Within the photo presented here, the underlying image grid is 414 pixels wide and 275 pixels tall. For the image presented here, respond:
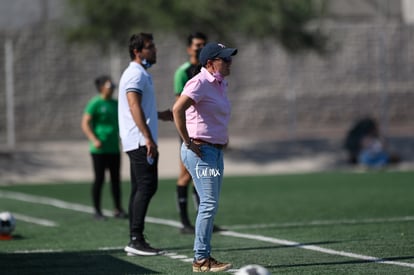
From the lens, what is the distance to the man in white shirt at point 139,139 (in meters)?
10.4

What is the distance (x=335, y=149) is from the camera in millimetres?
28375

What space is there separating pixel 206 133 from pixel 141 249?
1.88 meters

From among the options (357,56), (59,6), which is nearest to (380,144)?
(357,56)

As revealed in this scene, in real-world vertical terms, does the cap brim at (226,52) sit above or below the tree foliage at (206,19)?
below

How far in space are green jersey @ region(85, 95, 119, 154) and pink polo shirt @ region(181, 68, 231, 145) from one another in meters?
6.21

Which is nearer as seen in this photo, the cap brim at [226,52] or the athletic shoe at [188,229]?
the cap brim at [226,52]

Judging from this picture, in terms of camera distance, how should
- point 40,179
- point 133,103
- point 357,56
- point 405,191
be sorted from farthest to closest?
point 357,56 → point 40,179 → point 405,191 → point 133,103

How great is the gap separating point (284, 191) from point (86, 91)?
37.4 feet

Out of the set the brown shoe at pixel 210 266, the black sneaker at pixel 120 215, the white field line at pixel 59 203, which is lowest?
the white field line at pixel 59 203

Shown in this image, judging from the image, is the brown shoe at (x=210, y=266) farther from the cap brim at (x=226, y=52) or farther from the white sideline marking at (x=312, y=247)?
the cap brim at (x=226, y=52)

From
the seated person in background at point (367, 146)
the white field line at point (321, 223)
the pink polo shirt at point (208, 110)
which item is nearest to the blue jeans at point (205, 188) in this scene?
the pink polo shirt at point (208, 110)

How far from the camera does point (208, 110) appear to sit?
913 cm

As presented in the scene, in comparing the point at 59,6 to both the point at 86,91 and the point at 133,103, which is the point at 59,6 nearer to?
the point at 86,91

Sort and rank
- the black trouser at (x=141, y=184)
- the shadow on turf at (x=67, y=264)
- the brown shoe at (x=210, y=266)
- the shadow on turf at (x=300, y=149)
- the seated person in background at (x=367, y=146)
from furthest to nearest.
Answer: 1. the shadow on turf at (x=300, y=149)
2. the seated person in background at (x=367, y=146)
3. the black trouser at (x=141, y=184)
4. the shadow on turf at (x=67, y=264)
5. the brown shoe at (x=210, y=266)
